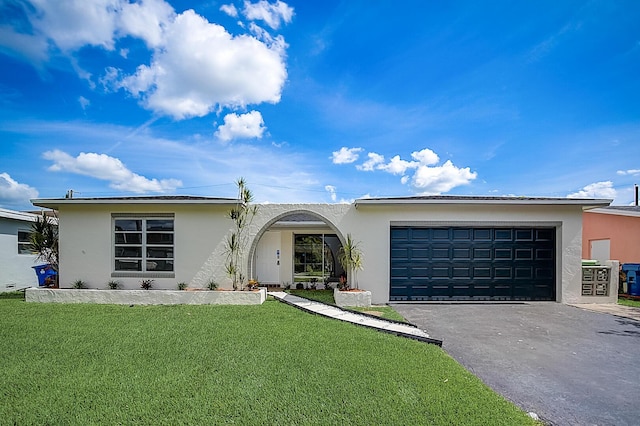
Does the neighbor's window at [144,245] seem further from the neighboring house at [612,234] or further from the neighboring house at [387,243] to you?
the neighboring house at [612,234]

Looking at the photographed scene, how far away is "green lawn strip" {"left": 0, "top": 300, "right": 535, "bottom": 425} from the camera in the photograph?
3777 mm

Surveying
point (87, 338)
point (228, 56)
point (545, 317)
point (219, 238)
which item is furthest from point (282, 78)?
point (545, 317)

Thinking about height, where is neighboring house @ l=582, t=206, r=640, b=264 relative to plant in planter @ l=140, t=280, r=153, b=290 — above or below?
above

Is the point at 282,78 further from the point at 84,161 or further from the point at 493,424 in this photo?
the point at 493,424

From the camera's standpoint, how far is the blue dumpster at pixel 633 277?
1259 centimetres

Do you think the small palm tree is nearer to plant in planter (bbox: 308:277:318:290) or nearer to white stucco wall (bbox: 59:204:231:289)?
white stucco wall (bbox: 59:204:231:289)

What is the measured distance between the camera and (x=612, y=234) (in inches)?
620

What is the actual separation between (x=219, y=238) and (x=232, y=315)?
11.4ft

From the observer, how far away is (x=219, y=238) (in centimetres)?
1164

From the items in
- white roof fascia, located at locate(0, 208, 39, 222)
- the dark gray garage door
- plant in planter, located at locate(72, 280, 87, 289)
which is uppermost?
white roof fascia, located at locate(0, 208, 39, 222)

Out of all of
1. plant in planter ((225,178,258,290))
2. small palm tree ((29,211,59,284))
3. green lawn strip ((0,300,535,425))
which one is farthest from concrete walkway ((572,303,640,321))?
small palm tree ((29,211,59,284))

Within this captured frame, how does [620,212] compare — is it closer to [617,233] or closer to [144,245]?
[617,233]

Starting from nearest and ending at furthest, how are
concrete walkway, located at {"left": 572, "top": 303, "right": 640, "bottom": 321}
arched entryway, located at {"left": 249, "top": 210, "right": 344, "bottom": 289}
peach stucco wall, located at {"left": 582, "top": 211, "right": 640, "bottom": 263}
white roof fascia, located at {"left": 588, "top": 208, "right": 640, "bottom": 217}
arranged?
concrete walkway, located at {"left": 572, "top": 303, "right": 640, "bottom": 321}
white roof fascia, located at {"left": 588, "top": 208, "right": 640, "bottom": 217}
arched entryway, located at {"left": 249, "top": 210, "right": 344, "bottom": 289}
peach stucco wall, located at {"left": 582, "top": 211, "right": 640, "bottom": 263}

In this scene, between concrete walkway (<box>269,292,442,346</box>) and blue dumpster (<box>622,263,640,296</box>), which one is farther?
blue dumpster (<box>622,263,640,296</box>)
